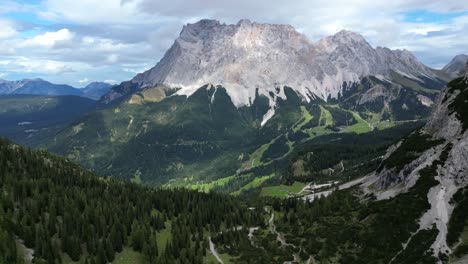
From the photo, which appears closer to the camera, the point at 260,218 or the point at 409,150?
the point at 260,218

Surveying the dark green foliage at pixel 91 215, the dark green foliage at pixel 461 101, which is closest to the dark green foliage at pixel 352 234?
the dark green foliage at pixel 91 215

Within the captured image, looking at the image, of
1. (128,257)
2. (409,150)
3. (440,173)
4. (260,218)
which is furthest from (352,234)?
(128,257)

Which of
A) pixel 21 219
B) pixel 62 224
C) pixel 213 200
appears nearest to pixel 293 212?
pixel 213 200

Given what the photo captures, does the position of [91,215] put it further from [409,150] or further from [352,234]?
[409,150]

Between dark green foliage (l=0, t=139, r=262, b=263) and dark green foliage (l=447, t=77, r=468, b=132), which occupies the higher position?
dark green foliage (l=447, t=77, r=468, b=132)

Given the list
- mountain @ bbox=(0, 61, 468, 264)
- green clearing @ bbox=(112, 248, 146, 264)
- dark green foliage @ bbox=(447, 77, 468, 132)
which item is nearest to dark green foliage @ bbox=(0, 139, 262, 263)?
mountain @ bbox=(0, 61, 468, 264)

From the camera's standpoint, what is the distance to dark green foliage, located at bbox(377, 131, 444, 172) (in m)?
171

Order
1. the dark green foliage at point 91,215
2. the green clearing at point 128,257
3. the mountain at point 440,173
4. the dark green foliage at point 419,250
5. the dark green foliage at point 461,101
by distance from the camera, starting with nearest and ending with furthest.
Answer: the dark green foliage at point 419,250 < the mountain at point 440,173 < the dark green foliage at point 91,215 < the green clearing at point 128,257 < the dark green foliage at point 461,101

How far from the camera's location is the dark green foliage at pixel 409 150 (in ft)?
561

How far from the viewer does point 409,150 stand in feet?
596

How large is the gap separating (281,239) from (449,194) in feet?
200

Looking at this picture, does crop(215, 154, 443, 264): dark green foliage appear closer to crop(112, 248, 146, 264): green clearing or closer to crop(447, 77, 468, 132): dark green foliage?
crop(447, 77, 468, 132): dark green foliage

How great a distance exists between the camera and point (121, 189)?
193m

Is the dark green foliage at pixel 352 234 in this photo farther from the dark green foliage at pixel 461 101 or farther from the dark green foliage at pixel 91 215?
the dark green foliage at pixel 461 101
